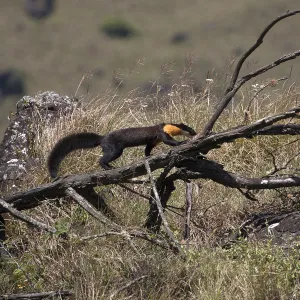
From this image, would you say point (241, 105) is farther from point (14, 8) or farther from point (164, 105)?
point (14, 8)

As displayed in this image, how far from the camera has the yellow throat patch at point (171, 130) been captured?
7.28 metres

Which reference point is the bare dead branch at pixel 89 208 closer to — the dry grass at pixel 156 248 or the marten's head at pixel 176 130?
the dry grass at pixel 156 248

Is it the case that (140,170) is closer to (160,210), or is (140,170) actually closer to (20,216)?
(160,210)

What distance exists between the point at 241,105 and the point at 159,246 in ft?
14.6

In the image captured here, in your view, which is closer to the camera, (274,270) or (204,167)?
(274,270)

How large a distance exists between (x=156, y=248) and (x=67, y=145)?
1886 mm

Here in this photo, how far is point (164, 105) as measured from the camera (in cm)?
976

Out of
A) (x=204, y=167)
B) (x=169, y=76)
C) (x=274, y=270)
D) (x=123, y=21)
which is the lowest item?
(x=274, y=270)

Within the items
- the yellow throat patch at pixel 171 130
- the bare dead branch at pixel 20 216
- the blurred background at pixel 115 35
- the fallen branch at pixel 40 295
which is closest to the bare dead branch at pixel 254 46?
the bare dead branch at pixel 20 216

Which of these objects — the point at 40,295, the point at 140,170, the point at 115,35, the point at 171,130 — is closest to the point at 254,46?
the point at 140,170

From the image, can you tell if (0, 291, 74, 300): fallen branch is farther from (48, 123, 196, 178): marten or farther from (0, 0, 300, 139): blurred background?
(0, 0, 300, 139): blurred background

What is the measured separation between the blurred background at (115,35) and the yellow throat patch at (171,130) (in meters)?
64.8

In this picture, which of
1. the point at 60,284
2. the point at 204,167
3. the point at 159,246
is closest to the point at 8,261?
the point at 60,284

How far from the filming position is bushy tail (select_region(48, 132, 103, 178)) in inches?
268
